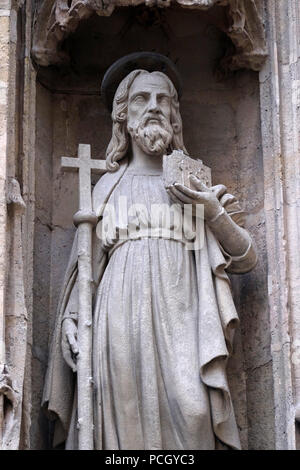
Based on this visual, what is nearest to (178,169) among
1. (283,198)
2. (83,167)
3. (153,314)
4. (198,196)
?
(198,196)

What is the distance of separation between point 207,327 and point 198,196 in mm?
626

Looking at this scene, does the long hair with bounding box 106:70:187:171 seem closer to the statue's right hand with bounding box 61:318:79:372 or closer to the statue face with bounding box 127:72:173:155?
the statue face with bounding box 127:72:173:155

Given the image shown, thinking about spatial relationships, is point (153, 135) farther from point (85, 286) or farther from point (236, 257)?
point (85, 286)

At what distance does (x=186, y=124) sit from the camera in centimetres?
894

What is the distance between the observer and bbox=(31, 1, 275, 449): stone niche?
8281mm

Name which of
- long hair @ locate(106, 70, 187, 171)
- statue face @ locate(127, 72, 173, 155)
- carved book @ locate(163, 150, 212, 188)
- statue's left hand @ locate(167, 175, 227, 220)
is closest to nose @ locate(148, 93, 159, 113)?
statue face @ locate(127, 72, 173, 155)

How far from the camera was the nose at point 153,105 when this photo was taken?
824cm

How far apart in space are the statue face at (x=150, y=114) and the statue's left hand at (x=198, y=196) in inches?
15.0

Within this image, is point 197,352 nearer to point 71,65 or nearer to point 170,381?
point 170,381

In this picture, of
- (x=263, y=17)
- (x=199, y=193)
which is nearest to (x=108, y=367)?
(x=199, y=193)

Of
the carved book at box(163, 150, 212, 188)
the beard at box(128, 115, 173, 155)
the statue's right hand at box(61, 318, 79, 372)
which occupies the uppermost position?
the beard at box(128, 115, 173, 155)

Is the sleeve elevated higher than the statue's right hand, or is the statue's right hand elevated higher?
the sleeve

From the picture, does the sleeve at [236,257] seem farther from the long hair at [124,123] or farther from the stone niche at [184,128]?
the long hair at [124,123]

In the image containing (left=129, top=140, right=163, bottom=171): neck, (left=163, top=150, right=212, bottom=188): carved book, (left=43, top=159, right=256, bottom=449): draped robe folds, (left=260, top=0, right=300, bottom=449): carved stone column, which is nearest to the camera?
(left=43, top=159, right=256, bottom=449): draped robe folds
